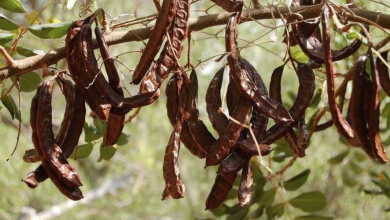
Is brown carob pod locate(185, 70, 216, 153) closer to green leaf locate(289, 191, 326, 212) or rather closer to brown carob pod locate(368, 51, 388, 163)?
brown carob pod locate(368, 51, 388, 163)

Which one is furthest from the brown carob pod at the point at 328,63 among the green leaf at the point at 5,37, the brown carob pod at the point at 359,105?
the green leaf at the point at 5,37

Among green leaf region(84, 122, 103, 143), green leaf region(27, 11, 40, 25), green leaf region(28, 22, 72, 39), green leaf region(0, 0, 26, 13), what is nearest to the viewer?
green leaf region(28, 22, 72, 39)

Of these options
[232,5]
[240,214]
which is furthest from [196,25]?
[240,214]

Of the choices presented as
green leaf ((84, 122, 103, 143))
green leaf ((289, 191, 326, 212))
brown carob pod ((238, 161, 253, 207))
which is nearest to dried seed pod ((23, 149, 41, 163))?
brown carob pod ((238, 161, 253, 207))

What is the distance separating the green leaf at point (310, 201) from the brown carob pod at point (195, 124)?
0.75m

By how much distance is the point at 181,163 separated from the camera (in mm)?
6586

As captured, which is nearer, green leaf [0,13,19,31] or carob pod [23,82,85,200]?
carob pod [23,82,85,200]

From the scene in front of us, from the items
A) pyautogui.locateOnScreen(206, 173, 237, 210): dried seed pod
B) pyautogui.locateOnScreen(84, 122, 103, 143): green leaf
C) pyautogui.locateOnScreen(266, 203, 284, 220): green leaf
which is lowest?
pyautogui.locateOnScreen(266, 203, 284, 220): green leaf

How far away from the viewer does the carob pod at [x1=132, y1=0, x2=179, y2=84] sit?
1.20 m

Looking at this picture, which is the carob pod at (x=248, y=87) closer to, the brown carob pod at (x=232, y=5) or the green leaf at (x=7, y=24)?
the brown carob pod at (x=232, y=5)

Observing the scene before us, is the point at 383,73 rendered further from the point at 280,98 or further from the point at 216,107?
the point at 216,107

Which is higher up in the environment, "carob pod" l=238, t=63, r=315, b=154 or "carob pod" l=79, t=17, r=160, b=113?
"carob pod" l=79, t=17, r=160, b=113

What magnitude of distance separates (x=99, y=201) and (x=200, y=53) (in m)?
1.42

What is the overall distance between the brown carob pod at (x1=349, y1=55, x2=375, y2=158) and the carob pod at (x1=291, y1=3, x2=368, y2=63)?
5.7 inches
